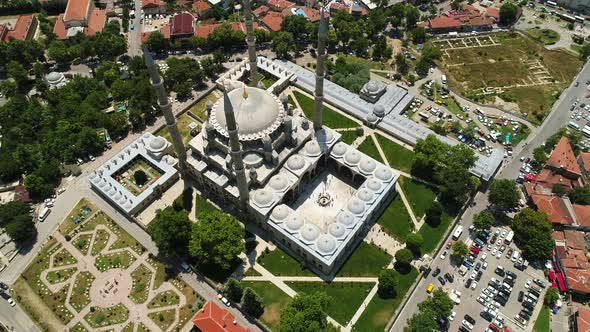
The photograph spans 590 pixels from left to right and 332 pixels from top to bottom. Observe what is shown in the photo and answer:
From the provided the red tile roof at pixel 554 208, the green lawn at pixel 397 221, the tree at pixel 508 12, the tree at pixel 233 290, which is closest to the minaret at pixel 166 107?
the tree at pixel 233 290

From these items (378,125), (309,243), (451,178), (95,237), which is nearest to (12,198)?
(95,237)

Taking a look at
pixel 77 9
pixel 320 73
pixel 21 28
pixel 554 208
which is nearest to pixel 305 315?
pixel 320 73

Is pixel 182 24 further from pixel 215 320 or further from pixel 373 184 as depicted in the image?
pixel 215 320

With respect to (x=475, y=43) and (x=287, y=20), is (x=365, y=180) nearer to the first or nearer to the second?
(x=287, y=20)

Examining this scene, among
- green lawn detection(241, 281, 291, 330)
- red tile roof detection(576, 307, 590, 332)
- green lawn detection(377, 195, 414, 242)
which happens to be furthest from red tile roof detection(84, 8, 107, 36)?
red tile roof detection(576, 307, 590, 332)

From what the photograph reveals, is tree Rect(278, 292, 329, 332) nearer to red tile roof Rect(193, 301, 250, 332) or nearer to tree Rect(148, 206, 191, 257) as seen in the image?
red tile roof Rect(193, 301, 250, 332)

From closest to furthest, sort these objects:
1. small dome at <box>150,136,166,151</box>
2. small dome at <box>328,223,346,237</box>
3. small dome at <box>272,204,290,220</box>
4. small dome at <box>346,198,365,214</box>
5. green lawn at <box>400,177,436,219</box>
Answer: small dome at <box>328,223,346,237</box>
small dome at <box>272,204,290,220</box>
small dome at <box>346,198,365,214</box>
green lawn at <box>400,177,436,219</box>
small dome at <box>150,136,166,151</box>
